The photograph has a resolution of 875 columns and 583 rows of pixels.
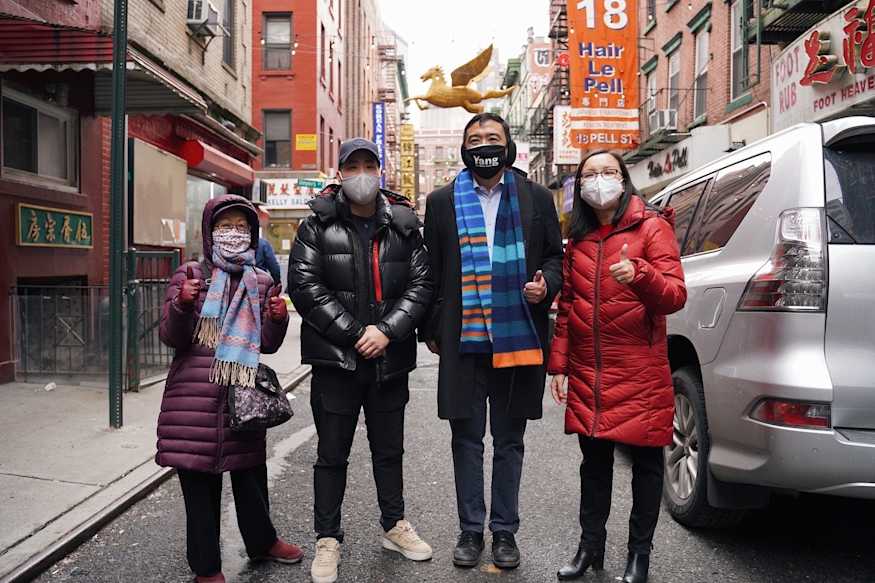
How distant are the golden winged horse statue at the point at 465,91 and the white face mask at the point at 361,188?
11575mm

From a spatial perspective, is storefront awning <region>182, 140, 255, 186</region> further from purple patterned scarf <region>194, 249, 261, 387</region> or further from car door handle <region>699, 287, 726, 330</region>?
car door handle <region>699, 287, 726, 330</region>

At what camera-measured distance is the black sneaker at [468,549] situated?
3533 millimetres

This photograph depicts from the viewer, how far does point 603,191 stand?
336cm

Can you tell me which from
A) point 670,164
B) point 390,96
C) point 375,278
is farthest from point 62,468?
point 390,96

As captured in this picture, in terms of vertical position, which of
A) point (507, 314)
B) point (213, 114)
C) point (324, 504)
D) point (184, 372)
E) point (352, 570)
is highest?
point (213, 114)

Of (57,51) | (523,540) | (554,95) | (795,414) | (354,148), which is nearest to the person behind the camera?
(795,414)

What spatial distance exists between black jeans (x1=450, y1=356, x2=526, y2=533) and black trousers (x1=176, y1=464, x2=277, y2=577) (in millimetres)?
962

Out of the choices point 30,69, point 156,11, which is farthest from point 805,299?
point 156,11

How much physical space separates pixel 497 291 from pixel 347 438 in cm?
102

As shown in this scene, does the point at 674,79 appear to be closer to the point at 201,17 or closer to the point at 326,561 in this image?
the point at 201,17

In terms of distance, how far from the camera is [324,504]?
3.54 meters

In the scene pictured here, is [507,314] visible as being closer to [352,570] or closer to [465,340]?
[465,340]

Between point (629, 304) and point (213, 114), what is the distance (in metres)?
13.2

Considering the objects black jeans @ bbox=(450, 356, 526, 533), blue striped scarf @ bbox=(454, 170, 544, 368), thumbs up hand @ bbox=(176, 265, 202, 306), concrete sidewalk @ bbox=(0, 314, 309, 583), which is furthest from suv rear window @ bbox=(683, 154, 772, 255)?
concrete sidewalk @ bbox=(0, 314, 309, 583)
